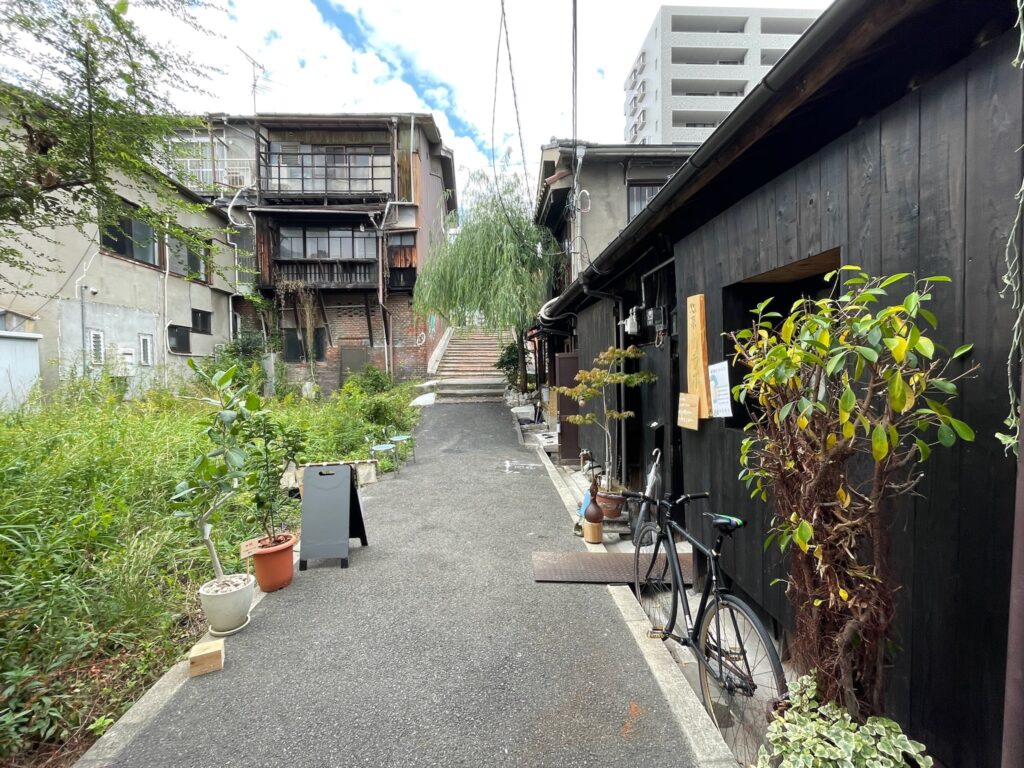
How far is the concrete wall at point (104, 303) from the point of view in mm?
8953

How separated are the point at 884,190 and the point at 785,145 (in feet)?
2.96

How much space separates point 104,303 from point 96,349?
1165 mm

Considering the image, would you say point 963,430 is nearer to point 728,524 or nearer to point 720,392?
point 728,524

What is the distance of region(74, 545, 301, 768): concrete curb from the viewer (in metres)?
1.96

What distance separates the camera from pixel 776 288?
2.86m

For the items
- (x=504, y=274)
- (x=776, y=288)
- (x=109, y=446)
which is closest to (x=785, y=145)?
(x=776, y=288)

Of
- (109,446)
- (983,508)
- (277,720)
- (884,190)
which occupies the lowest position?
(277,720)

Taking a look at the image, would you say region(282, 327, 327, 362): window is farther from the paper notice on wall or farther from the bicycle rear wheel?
the paper notice on wall

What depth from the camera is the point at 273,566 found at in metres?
3.37

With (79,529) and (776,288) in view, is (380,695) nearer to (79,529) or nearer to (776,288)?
(79,529)

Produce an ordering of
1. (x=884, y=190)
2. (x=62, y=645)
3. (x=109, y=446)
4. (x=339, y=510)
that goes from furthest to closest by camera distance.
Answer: (x=109, y=446) < (x=339, y=510) < (x=62, y=645) < (x=884, y=190)

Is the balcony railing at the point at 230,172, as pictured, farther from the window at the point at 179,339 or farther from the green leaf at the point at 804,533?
the green leaf at the point at 804,533

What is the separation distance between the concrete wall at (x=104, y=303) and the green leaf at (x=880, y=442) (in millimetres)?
8040

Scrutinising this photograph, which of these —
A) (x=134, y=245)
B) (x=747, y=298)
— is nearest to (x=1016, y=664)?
(x=747, y=298)
